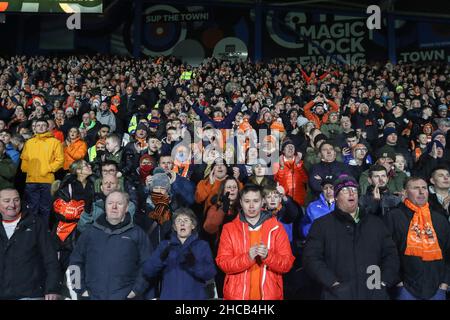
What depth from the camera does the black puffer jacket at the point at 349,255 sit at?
12.5ft

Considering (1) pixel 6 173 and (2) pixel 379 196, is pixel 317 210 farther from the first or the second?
(1) pixel 6 173

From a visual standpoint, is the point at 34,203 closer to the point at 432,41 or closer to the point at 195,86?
the point at 195,86

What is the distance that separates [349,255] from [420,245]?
83 cm

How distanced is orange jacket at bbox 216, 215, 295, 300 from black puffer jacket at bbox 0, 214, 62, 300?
5.09 feet

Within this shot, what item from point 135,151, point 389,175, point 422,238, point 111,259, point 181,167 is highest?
point 135,151

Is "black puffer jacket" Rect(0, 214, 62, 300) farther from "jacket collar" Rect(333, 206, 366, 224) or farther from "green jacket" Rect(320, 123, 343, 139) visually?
"green jacket" Rect(320, 123, 343, 139)

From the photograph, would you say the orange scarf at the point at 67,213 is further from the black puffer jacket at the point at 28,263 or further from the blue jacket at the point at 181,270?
the blue jacket at the point at 181,270

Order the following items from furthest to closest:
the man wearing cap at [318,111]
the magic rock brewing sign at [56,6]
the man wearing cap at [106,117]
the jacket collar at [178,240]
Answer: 1. the magic rock brewing sign at [56,6]
2. the man wearing cap at [318,111]
3. the man wearing cap at [106,117]
4. the jacket collar at [178,240]

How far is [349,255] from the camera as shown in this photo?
3.89 m

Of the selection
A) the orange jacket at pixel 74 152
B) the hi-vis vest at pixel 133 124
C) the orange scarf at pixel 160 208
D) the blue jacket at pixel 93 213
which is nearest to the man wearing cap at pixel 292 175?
the orange scarf at pixel 160 208

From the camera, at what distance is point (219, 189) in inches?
215

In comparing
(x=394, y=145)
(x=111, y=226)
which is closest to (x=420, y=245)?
(x=111, y=226)

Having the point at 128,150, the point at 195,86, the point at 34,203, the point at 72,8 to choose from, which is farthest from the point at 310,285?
the point at 72,8

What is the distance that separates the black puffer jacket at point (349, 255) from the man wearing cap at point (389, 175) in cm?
192
